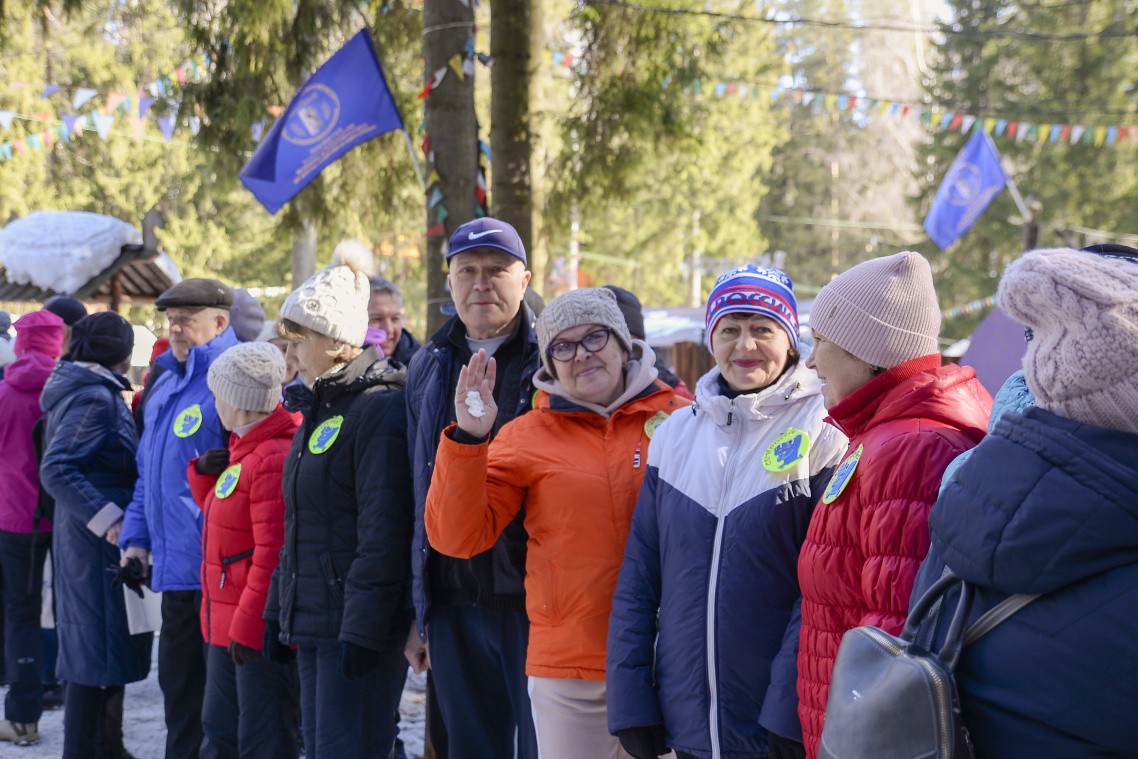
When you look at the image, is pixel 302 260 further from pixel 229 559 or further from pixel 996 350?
pixel 996 350

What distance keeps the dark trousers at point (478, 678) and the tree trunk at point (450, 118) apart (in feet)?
8.03

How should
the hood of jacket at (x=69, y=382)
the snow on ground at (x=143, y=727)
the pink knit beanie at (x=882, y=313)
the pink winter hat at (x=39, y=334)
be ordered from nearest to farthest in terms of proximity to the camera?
the pink knit beanie at (x=882, y=313) → the hood of jacket at (x=69, y=382) → the snow on ground at (x=143, y=727) → the pink winter hat at (x=39, y=334)

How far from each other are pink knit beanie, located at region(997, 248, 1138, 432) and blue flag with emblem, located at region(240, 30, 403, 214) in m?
5.28

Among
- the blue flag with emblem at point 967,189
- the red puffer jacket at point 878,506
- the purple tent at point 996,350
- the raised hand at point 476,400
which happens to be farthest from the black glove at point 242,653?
the blue flag with emblem at point 967,189

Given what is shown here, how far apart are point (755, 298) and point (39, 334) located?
495cm

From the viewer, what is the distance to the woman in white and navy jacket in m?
2.86

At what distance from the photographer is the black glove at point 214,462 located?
4672 mm

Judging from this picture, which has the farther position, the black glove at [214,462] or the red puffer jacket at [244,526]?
the black glove at [214,462]

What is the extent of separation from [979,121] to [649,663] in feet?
51.7

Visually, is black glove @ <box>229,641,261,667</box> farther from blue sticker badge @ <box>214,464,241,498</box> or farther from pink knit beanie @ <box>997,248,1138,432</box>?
pink knit beanie @ <box>997,248,1138,432</box>

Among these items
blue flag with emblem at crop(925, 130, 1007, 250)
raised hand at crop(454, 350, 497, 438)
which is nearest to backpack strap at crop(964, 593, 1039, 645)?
raised hand at crop(454, 350, 497, 438)

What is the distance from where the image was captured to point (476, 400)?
10.9ft

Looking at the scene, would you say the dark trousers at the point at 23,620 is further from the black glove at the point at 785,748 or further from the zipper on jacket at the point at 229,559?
the black glove at the point at 785,748

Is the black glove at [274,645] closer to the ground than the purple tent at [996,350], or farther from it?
closer to the ground
